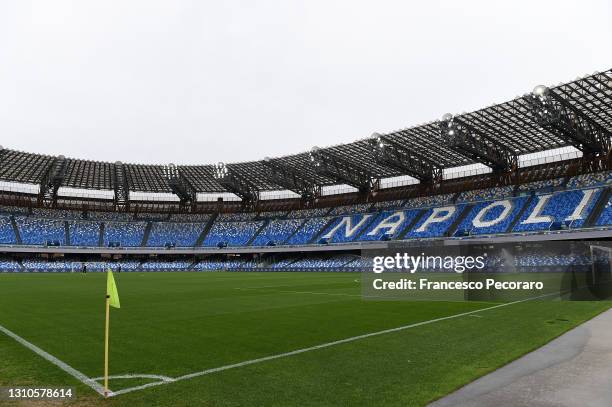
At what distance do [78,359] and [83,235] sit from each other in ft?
246

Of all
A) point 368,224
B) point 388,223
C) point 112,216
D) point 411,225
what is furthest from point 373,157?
point 112,216

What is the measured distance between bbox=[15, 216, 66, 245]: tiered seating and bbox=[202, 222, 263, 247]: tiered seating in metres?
24.0

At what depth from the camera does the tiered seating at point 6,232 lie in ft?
221

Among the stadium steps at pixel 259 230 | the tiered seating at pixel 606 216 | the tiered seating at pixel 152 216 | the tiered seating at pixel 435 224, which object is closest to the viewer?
the tiered seating at pixel 606 216

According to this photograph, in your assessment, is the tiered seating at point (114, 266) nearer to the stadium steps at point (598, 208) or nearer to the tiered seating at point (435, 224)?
the tiered seating at point (435, 224)

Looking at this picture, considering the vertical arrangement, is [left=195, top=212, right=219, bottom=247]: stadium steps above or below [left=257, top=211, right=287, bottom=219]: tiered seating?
below

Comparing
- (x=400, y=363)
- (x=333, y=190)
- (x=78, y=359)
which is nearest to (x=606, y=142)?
(x=333, y=190)

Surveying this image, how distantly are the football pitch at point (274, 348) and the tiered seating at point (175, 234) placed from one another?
63341mm

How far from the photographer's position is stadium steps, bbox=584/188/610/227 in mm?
45250

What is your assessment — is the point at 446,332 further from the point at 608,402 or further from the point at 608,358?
the point at 608,402

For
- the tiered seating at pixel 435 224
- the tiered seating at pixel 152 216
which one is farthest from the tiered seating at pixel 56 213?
the tiered seating at pixel 435 224

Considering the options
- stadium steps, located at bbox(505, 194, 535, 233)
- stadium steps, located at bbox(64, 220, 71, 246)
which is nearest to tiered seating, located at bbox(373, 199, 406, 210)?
stadium steps, located at bbox(505, 194, 535, 233)

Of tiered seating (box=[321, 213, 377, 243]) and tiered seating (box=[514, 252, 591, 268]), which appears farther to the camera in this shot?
tiered seating (box=[321, 213, 377, 243])

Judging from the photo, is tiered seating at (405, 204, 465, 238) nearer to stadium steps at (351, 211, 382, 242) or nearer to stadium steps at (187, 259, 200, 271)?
stadium steps at (351, 211, 382, 242)
